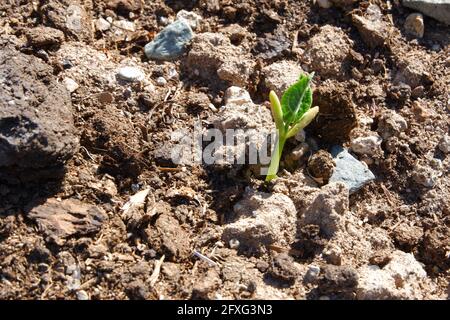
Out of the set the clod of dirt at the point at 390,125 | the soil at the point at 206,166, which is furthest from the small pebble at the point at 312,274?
the clod of dirt at the point at 390,125

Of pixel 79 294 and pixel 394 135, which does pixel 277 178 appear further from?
pixel 79 294

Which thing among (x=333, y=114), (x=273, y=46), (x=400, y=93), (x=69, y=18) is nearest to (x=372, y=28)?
(x=400, y=93)

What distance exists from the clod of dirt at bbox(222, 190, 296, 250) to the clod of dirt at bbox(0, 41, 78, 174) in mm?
695

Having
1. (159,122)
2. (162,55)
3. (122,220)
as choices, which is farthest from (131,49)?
(122,220)

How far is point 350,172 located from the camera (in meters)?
2.57

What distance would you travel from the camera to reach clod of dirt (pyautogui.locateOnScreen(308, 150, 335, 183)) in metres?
2.53

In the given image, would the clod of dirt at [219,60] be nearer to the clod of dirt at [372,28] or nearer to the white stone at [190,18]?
the white stone at [190,18]

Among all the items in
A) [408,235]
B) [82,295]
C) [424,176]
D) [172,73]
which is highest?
A: [172,73]

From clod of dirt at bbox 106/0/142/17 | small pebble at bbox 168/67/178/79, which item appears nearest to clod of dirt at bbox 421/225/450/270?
small pebble at bbox 168/67/178/79

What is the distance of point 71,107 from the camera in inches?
96.0

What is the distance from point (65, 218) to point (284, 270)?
2.74 ft

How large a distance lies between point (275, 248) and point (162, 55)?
41.2 inches

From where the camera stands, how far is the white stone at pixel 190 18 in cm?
289

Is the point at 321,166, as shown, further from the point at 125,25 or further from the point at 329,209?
the point at 125,25
